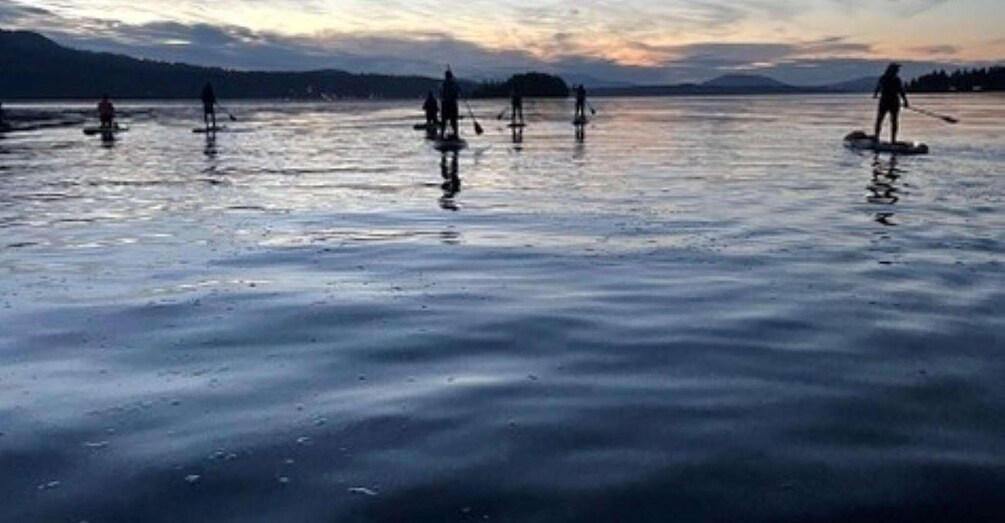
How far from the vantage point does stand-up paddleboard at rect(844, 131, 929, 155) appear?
2995 centimetres

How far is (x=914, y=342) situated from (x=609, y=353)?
9.56ft

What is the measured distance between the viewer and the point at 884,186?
21.5 metres

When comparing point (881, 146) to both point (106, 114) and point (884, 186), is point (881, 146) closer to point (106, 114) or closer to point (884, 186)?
point (884, 186)

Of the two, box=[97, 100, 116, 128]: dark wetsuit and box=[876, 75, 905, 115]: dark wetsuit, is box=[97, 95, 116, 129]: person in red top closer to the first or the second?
box=[97, 100, 116, 128]: dark wetsuit

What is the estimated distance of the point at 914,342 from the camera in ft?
27.7

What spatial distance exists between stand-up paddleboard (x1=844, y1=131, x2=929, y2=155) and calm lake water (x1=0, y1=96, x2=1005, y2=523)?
11168 mm

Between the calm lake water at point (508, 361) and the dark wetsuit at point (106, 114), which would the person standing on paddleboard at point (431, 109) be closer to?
the dark wetsuit at point (106, 114)

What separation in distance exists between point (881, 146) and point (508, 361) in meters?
27.0

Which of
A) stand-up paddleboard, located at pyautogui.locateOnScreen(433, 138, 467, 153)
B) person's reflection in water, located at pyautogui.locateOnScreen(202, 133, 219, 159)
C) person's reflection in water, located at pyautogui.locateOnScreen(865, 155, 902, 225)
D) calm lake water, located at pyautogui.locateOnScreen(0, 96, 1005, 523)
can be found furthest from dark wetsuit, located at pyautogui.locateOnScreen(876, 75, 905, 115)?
person's reflection in water, located at pyautogui.locateOnScreen(202, 133, 219, 159)

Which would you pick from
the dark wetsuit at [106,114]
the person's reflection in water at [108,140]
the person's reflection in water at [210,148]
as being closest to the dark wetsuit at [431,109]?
the person's reflection in water at [210,148]

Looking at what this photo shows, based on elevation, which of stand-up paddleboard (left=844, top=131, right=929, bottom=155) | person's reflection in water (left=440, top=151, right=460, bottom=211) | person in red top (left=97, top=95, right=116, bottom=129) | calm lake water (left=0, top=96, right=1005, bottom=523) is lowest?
calm lake water (left=0, top=96, right=1005, bottom=523)

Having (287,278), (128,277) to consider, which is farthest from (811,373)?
(128,277)

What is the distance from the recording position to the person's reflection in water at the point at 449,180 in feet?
64.8

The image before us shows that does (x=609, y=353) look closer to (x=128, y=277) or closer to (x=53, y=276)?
(x=128, y=277)
